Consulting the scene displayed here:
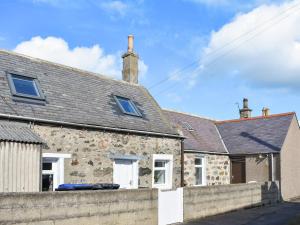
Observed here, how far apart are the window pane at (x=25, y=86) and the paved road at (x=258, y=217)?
23.8ft

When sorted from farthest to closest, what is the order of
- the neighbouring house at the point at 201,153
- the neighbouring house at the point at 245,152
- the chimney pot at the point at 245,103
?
1. the chimney pot at the point at 245,103
2. the neighbouring house at the point at 245,152
3. the neighbouring house at the point at 201,153

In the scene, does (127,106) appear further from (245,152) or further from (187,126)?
(245,152)

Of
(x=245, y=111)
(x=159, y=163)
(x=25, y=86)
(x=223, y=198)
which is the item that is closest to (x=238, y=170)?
(x=245, y=111)

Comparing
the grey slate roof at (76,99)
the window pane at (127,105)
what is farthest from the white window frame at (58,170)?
the window pane at (127,105)

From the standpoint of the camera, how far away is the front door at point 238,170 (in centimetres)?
2573

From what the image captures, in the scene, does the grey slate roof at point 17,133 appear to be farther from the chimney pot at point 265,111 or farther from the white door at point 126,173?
the chimney pot at point 265,111

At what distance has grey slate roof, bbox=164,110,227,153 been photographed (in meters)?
23.9

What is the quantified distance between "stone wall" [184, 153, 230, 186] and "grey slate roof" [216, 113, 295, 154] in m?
1.05

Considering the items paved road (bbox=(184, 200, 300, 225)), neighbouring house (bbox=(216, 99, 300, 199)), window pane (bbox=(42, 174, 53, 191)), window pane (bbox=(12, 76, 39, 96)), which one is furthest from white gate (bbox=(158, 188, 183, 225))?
neighbouring house (bbox=(216, 99, 300, 199))

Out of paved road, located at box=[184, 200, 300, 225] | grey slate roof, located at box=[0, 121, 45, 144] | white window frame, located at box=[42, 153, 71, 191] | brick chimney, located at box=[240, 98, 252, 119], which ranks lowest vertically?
paved road, located at box=[184, 200, 300, 225]

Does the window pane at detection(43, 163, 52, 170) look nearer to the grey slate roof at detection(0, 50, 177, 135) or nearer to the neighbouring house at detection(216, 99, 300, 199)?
the grey slate roof at detection(0, 50, 177, 135)

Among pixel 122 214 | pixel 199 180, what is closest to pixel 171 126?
pixel 199 180

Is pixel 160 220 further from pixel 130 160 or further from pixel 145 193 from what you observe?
pixel 130 160

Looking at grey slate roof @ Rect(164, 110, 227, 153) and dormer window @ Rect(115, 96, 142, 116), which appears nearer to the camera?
dormer window @ Rect(115, 96, 142, 116)
